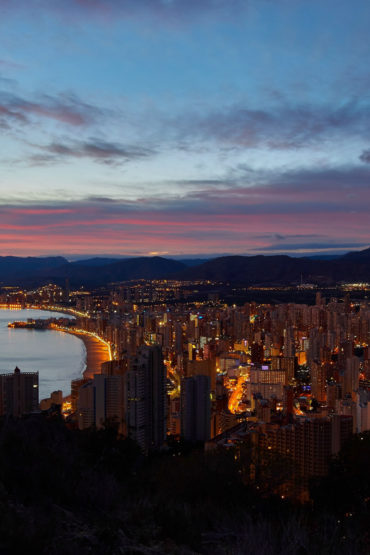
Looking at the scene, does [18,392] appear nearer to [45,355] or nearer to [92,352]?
[45,355]

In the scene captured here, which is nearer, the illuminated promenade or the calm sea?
the calm sea

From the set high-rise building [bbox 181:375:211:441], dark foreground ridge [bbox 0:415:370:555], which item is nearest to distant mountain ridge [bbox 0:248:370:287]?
high-rise building [bbox 181:375:211:441]

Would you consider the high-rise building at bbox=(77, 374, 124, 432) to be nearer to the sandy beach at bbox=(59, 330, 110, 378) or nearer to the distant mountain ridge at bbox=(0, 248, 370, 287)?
the sandy beach at bbox=(59, 330, 110, 378)

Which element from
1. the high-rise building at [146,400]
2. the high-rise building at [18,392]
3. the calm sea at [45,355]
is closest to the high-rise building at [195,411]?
the high-rise building at [146,400]

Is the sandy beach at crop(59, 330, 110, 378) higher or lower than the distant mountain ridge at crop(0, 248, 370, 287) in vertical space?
lower

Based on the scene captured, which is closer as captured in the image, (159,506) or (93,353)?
(159,506)

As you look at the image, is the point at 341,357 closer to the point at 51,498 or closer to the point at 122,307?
the point at 51,498

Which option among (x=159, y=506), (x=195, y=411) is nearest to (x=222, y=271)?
(x=195, y=411)
